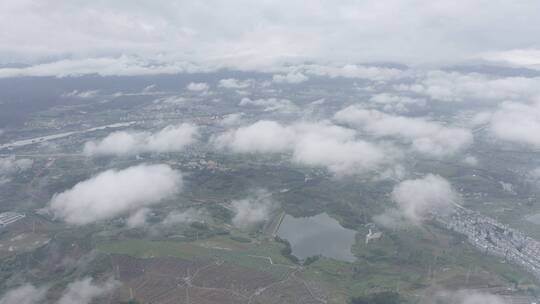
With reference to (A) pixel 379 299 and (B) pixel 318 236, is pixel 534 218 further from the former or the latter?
(A) pixel 379 299

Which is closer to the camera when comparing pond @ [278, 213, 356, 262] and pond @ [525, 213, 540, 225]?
pond @ [278, 213, 356, 262]

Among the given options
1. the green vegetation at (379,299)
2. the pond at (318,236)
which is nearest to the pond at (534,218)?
the pond at (318,236)

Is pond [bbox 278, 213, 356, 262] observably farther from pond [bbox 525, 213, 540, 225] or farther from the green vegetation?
pond [bbox 525, 213, 540, 225]

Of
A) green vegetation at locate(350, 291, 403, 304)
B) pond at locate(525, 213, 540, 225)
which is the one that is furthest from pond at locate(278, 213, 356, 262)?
pond at locate(525, 213, 540, 225)

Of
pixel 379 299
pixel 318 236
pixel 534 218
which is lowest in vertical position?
pixel 534 218

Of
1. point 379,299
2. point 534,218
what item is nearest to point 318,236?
point 379,299

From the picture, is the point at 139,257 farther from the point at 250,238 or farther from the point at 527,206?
the point at 527,206

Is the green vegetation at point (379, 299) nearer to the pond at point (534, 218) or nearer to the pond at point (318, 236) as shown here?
the pond at point (318, 236)

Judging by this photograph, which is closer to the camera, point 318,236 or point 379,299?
point 379,299
